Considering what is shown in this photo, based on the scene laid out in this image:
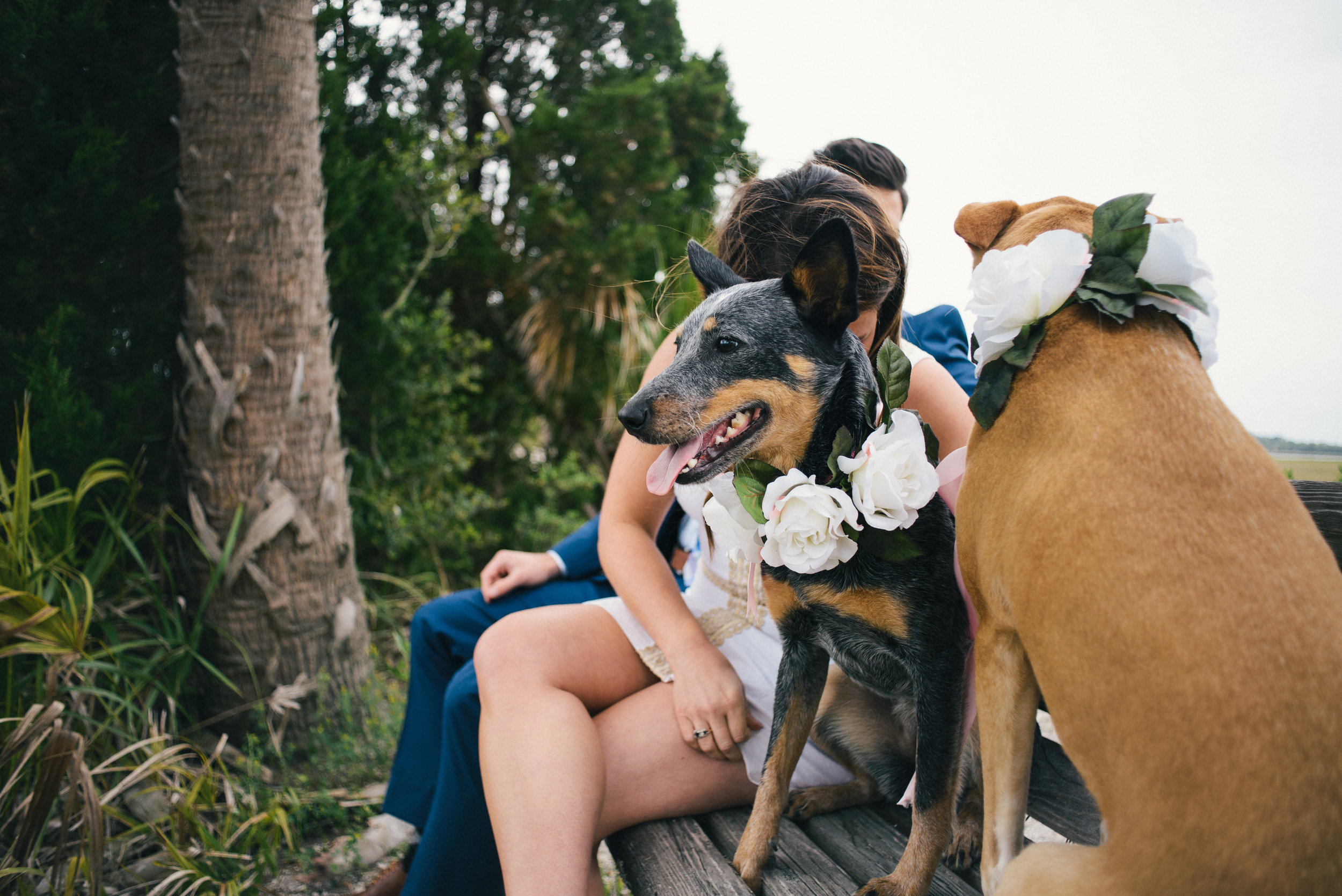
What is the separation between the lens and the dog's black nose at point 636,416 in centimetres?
133

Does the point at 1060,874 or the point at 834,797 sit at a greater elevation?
the point at 1060,874

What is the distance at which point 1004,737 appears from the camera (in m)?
1.03

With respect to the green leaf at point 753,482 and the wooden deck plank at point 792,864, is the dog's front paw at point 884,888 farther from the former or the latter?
the green leaf at point 753,482

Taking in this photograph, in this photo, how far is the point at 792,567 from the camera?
125 cm

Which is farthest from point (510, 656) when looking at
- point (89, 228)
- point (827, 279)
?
point (89, 228)

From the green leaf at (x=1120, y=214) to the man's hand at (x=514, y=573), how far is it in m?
1.73

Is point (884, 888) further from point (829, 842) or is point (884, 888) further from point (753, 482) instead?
point (753, 482)

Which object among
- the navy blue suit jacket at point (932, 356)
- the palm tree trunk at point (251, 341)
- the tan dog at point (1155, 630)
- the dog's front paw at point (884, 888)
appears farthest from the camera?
the palm tree trunk at point (251, 341)

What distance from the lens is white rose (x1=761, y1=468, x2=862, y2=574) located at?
1208 mm

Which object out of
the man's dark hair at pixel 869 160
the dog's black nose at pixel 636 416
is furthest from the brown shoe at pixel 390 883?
the man's dark hair at pixel 869 160

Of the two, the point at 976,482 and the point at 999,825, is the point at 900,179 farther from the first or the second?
the point at 999,825

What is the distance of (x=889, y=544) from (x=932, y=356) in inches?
45.7

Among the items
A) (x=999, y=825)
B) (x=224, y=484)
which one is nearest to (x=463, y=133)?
(x=224, y=484)

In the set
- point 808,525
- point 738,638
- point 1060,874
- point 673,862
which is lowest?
point 673,862
